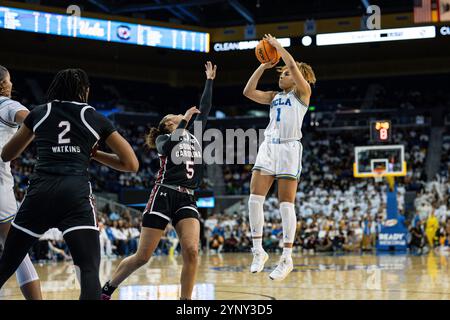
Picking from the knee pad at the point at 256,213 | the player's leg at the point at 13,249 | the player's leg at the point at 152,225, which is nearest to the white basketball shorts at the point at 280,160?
the knee pad at the point at 256,213

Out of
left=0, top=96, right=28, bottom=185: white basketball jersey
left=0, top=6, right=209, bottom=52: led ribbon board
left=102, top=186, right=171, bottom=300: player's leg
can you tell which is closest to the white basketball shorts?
left=102, top=186, right=171, bottom=300: player's leg

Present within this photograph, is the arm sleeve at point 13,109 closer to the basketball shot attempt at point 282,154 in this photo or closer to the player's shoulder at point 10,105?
the player's shoulder at point 10,105

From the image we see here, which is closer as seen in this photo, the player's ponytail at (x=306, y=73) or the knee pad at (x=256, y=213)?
the knee pad at (x=256, y=213)

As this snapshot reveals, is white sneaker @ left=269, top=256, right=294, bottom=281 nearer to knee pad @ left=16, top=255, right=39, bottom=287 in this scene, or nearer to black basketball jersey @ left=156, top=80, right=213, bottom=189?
black basketball jersey @ left=156, top=80, right=213, bottom=189

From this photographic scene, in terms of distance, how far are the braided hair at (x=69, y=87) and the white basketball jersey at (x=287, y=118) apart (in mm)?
2574

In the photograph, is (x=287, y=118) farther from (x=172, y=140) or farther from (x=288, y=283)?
(x=288, y=283)

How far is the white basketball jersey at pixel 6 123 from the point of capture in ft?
16.5

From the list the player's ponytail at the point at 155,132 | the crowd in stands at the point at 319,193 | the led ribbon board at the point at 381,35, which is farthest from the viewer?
the led ribbon board at the point at 381,35

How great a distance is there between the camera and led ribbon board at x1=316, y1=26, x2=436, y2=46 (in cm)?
2388

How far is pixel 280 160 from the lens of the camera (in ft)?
21.2

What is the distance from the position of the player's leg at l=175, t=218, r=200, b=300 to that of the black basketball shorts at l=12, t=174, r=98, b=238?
6.90 feet

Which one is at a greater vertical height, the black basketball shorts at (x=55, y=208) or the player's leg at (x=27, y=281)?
the black basketball shorts at (x=55, y=208)

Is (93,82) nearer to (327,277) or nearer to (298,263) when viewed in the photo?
(298,263)
